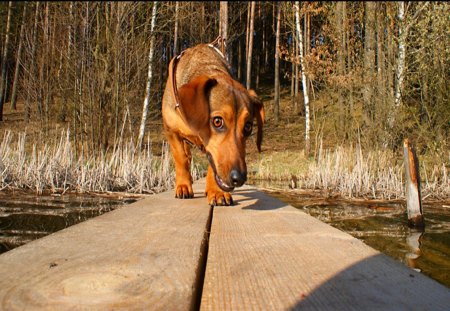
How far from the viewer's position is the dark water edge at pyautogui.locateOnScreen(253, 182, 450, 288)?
8.22 ft

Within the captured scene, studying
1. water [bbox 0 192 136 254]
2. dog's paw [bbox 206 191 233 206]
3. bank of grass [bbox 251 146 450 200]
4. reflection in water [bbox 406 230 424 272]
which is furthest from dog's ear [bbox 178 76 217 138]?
bank of grass [bbox 251 146 450 200]

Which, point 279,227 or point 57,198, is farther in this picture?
point 57,198

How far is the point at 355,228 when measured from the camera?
371 cm

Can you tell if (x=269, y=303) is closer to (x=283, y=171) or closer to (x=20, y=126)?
(x=283, y=171)

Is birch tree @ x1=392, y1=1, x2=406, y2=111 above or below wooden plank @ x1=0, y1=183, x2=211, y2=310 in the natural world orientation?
above

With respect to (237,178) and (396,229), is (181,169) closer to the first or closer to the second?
(237,178)

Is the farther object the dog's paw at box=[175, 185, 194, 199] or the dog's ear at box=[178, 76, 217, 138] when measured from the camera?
the dog's paw at box=[175, 185, 194, 199]

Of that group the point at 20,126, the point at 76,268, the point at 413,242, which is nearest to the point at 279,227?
the point at 76,268

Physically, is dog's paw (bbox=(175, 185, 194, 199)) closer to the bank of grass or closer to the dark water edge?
the dark water edge

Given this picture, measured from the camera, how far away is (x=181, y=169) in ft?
13.3

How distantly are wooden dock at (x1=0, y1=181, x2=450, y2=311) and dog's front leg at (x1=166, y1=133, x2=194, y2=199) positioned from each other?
1.98 metres

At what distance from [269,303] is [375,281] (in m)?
0.36

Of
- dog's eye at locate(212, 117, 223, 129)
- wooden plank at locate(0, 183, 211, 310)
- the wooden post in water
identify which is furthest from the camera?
the wooden post in water

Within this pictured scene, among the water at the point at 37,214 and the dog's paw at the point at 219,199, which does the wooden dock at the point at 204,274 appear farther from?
the dog's paw at the point at 219,199
